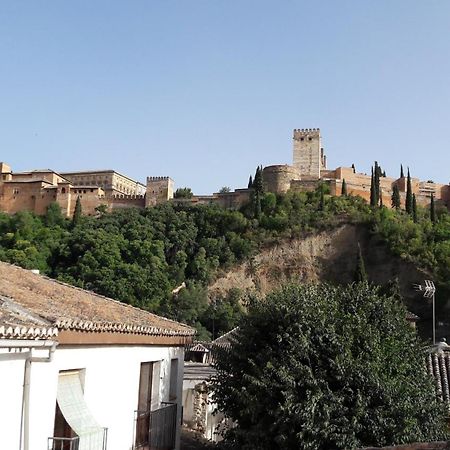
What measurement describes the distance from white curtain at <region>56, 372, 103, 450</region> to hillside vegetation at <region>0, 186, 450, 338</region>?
138ft

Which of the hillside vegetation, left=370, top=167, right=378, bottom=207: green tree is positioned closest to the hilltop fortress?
the hillside vegetation

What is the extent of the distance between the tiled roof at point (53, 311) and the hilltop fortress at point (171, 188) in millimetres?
59105

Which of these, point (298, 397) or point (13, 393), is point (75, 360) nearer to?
point (13, 393)

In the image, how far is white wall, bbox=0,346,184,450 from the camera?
18.2 feet

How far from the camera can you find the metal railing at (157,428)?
909 centimetres

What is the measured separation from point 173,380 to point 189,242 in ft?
169

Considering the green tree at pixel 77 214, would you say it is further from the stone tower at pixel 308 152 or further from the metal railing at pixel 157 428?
the metal railing at pixel 157 428

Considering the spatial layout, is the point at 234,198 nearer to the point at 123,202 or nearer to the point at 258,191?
the point at 258,191

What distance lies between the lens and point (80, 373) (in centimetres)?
719

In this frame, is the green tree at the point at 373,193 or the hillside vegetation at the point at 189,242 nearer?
the hillside vegetation at the point at 189,242

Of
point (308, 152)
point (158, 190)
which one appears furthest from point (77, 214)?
point (308, 152)

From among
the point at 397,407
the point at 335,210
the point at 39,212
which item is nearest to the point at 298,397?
the point at 397,407

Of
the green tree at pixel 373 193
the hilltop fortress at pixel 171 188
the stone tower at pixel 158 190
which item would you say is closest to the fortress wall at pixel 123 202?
the hilltop fortress at pixel 171 188

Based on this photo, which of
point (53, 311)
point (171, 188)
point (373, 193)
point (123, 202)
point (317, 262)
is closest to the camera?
point (53, 311)
